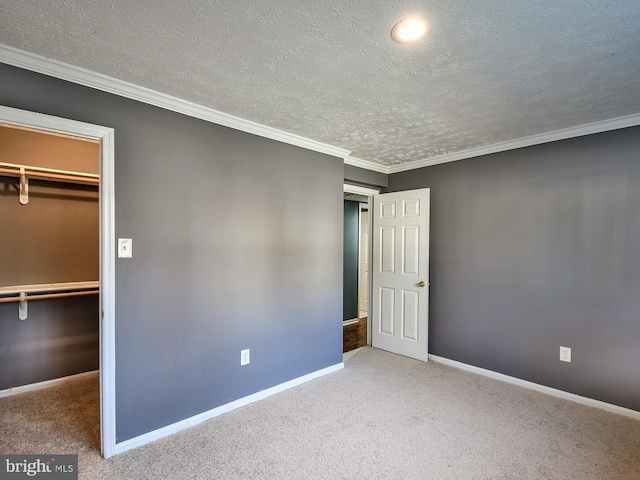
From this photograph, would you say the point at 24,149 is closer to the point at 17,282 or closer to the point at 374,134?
the point at 17,282

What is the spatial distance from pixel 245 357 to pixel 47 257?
2150mm

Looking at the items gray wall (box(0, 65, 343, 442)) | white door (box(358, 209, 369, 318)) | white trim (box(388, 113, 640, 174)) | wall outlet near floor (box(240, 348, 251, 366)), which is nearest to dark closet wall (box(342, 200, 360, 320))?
white door (box(358, 209, 369, 318))

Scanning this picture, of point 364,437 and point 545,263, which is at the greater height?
point 545,263

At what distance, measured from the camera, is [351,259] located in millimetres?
5691

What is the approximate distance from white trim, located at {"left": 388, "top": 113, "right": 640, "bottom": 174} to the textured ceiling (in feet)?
0.36

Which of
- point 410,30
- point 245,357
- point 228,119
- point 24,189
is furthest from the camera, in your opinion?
point 24,189

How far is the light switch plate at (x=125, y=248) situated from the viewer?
211cm

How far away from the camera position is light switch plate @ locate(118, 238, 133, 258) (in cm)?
211

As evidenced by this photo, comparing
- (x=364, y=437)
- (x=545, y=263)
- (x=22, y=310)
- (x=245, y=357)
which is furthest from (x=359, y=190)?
(x=22, y=310)

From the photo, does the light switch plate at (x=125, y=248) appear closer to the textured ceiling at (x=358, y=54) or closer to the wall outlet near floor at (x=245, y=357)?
the textured ceiling at (x=358, y=54)

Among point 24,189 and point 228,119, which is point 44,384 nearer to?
point 24,189

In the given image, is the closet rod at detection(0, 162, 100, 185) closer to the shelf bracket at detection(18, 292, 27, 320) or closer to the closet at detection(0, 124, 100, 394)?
the closet at detection(0, 124, 100, 394)

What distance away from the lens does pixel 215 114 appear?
2.51 m

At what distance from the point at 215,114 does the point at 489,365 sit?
3.58 meters
